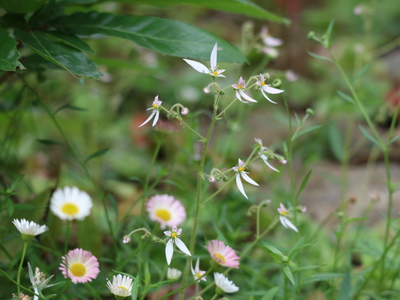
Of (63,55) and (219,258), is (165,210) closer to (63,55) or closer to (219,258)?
(219,258)

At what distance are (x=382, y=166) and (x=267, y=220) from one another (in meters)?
0.77

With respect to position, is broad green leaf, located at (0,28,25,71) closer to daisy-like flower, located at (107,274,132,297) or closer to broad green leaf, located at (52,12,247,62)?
broad green leaf, located at (52,12,247,62)

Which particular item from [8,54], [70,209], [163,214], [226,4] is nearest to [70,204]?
[70,209]

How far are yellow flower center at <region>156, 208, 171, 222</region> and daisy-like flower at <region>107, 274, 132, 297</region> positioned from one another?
16 cm

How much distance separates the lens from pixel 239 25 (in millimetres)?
3727

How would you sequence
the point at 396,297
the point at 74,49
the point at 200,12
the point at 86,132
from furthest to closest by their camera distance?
the point at 200,12, the point at 86,132, the point at 396,297, the point at 74,49

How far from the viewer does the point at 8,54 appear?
574 mm

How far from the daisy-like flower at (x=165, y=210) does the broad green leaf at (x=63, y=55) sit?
23 centimetres

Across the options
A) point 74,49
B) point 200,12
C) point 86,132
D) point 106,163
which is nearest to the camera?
point 74,49

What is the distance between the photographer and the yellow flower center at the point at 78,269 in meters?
0.57

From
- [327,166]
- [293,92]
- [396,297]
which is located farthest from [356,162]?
[396,297]

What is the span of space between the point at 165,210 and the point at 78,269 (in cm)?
19

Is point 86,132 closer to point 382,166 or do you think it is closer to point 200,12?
point 382,166

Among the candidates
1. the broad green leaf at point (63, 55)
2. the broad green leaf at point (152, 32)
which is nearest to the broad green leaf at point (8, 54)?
the broad green leaf at point (63, 55)
